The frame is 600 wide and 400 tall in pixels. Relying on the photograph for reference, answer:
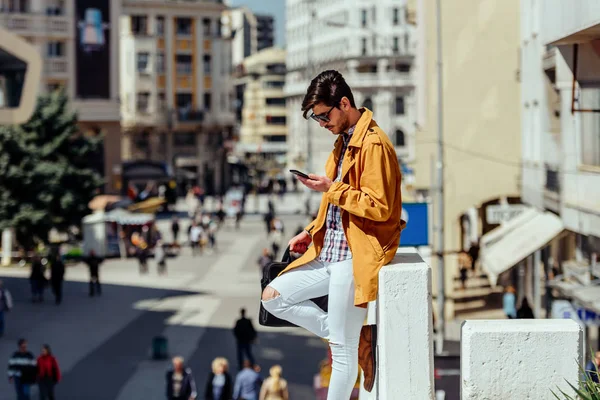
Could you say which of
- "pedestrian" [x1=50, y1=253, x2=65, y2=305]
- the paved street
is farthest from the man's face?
"pedestrian" [x1=50, y1=253, x2=65, y2=305]

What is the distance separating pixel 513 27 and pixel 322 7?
87100 mm

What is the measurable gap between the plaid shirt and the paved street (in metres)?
15.3

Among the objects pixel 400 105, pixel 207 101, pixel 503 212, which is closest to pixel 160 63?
pixel 207 101

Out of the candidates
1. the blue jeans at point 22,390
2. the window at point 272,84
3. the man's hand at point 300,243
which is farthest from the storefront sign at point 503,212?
the window at point 272,84

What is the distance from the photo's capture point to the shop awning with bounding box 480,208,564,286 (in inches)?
915

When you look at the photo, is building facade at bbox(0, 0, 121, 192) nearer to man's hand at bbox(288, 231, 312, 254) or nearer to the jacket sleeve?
man's hand at bbox(288, 231, 312, 254)

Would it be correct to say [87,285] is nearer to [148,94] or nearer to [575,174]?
[575,174]

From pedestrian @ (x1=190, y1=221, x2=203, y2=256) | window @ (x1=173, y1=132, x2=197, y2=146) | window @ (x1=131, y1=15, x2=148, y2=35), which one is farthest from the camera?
window @ (x1=173, y1=132, x2=197, y2=146)

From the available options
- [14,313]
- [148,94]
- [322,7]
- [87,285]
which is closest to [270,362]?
[14,313]

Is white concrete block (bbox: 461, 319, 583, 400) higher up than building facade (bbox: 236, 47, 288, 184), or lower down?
lower down

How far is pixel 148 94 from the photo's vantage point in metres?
94.0

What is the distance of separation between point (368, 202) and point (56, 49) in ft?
201

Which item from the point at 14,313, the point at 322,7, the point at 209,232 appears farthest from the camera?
the point at 322,7

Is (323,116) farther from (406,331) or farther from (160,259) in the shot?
(160,259)
